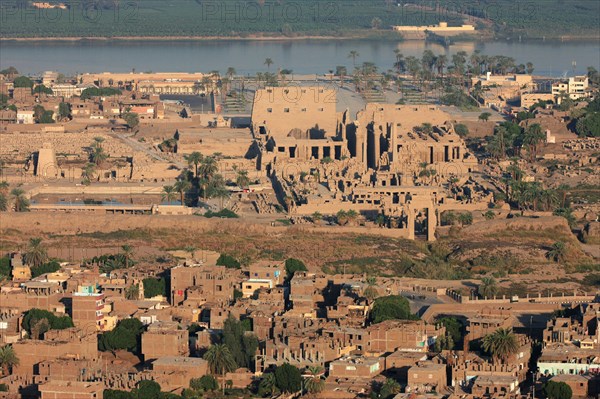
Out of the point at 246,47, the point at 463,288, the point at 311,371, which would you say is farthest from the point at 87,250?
the point at 246,47

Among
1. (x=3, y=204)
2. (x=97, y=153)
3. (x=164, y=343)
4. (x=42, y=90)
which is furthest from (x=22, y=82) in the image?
(x=164, y=343)

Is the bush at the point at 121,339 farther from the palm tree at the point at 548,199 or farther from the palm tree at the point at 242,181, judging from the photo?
the palm tree at the point at 242,181

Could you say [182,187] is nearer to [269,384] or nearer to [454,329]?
[454,329]

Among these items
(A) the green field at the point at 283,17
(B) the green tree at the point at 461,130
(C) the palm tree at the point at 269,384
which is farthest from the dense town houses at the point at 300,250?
(A) the green field at the point at 283,17

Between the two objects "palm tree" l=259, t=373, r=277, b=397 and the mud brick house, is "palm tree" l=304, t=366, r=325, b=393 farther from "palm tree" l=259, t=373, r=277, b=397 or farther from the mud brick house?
the mud brick house

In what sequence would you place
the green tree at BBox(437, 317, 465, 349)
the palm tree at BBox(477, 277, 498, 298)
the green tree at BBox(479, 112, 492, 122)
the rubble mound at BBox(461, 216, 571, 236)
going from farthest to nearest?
1. the green tree at BBox(479, 112, 492, 122)
2. the rubble mound at BBox(461, 216, 571, 236)
3. the palm tree at BBox(477, 277, 498, 298)
4. the green tree at BBox(437, 317, 465, 349)

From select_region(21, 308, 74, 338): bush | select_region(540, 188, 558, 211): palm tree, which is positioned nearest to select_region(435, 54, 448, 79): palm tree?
select_region(540, 188, 558, 211): palm tree
